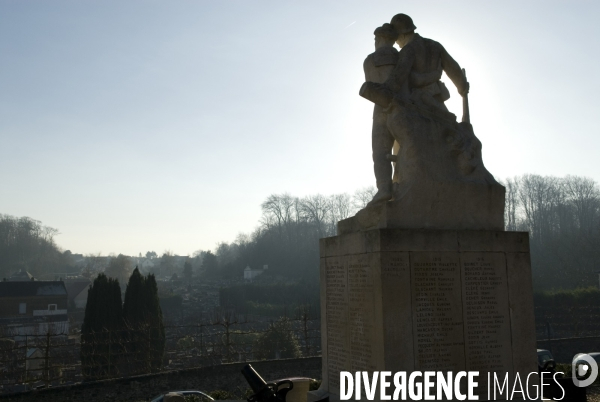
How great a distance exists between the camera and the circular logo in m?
8.32

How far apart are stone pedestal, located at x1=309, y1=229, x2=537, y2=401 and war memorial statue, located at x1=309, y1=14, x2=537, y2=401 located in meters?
0.01

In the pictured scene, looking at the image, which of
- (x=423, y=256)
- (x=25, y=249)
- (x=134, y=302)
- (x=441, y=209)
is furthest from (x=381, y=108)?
(x=25, y=249)

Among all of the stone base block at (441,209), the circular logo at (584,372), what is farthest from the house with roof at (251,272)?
the stone base block at (441,209)

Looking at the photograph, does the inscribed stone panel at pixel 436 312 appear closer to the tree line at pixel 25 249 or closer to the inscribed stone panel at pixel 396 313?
the inscribed stone panel at pixel 396 313

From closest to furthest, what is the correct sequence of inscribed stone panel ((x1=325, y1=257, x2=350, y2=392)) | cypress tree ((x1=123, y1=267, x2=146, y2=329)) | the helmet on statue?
inscribed stone panel ((x1=325, y1=257, x2=350, y2=392)) → the helmet on statue → cypress tree ((x1=123, y1=267, x2=146, y2=329))

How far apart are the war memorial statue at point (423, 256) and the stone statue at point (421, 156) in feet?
0.05

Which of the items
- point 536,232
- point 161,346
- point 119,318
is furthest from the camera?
point 536,232

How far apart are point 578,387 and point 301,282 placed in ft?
204

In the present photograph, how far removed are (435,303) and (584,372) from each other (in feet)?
22.3

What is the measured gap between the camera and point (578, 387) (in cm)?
777

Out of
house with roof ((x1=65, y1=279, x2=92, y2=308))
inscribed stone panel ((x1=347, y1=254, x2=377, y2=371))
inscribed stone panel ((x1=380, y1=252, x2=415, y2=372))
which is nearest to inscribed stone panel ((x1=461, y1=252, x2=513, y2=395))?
inscribed stone panel ((x1=380, y1=252, x2=415, y2=372))

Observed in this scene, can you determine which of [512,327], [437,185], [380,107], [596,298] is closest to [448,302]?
[512,327]

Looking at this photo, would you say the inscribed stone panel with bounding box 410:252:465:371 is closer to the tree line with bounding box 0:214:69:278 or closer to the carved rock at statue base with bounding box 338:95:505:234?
the carved rock at statue base with bounding box 338:95:505:234

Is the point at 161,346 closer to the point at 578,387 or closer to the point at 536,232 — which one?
the point at 578,387
